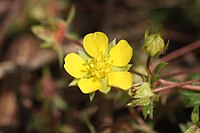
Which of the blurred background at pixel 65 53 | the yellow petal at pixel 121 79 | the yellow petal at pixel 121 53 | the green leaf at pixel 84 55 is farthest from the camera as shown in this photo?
the blurred background at pixel 65 53

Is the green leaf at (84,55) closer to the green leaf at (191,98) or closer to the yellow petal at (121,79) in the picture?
the yellow petal at (121,79)

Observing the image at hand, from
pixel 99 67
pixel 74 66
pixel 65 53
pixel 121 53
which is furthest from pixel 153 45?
pixel 65 53

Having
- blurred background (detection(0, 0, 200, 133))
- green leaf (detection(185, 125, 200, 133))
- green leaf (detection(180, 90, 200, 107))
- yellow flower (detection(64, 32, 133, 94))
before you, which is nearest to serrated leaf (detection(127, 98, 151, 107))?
yellow flower (detection(64, 32, 133, 94))

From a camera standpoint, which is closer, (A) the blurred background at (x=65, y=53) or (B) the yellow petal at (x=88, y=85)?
(B) the yellow petal at (x=88, y=85)

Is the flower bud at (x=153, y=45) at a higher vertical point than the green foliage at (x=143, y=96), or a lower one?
higher

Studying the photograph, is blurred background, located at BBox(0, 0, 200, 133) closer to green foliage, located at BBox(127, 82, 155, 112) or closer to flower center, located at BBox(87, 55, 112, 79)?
flower center, located at BBox(87, 55, 112, 79)

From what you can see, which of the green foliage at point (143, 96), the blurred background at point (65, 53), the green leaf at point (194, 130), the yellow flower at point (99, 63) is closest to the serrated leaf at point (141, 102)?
the green foliage at point (143, 96)

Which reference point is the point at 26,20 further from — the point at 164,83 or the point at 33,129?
the point at 164,83
